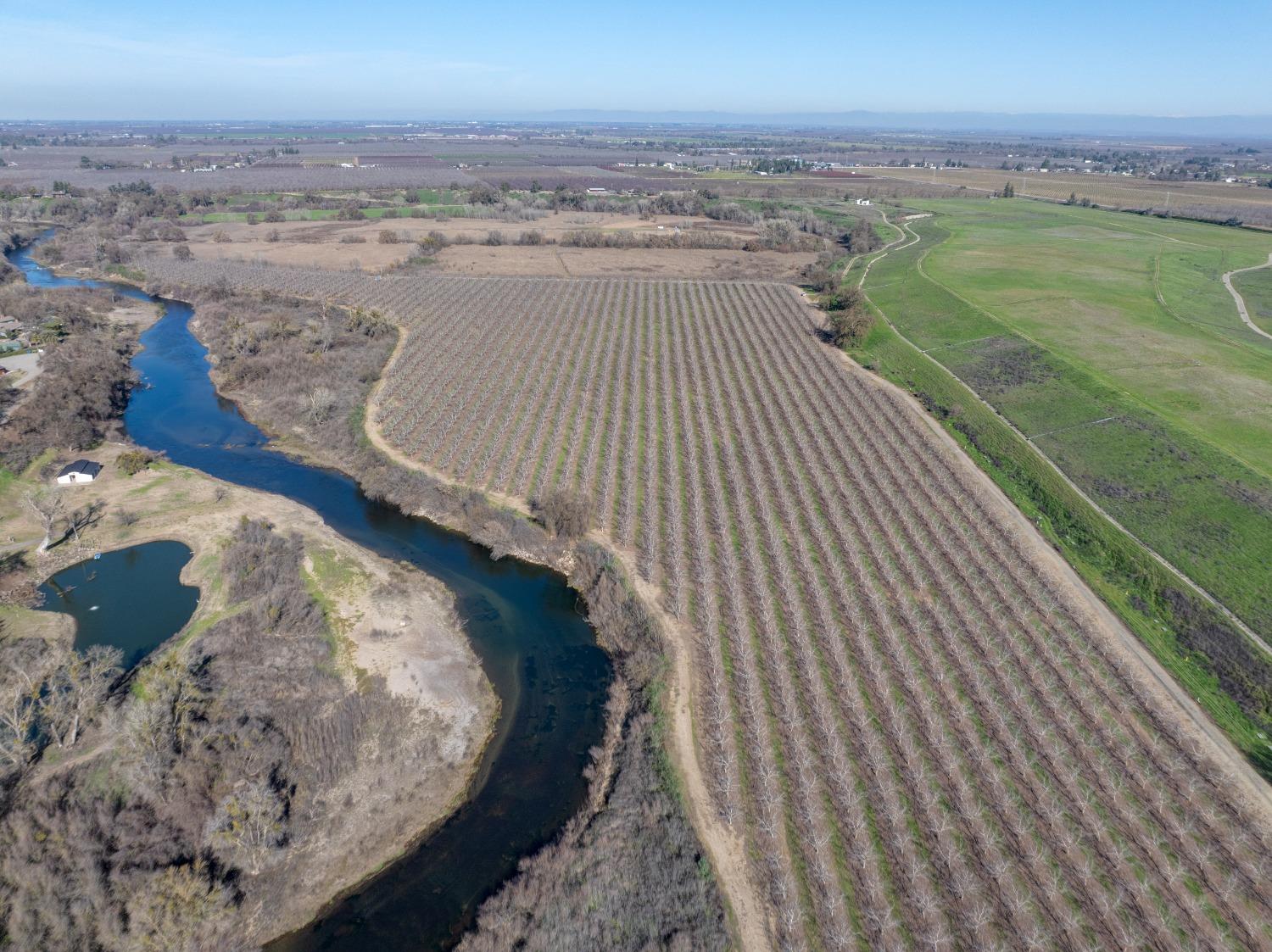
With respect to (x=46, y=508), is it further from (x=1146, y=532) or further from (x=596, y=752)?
(x=1146, y=532)

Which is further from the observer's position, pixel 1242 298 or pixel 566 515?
pixel 1242 298

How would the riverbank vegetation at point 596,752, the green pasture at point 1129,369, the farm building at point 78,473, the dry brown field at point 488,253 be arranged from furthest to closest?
the dry brown field at point 488,253
the farm building at point 78,473
the green pasture at point 1129,369
the riverbank vegetation at point 596,752

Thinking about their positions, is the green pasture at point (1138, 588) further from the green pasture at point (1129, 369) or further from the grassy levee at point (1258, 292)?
the grassy levee at point (1258, 292)

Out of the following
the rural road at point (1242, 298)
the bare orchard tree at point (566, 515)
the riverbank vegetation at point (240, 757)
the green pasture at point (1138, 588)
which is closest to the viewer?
the riverbank vegetation at point (240, 757)

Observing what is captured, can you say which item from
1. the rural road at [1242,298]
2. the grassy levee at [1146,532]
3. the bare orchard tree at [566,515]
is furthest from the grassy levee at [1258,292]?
the bare orchard tree at [566,515]

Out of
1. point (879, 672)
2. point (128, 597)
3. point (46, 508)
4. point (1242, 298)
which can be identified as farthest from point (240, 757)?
point (1242, 298)

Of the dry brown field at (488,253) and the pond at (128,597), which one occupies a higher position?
the dry brown field at (488,253)

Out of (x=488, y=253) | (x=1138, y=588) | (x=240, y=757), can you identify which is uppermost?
(x=488, y=253)

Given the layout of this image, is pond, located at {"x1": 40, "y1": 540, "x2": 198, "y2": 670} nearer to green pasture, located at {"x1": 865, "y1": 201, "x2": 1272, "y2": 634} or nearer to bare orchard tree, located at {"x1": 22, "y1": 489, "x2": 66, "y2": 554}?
bare orchard tree, located at {"x1": 22, "y1": 489, "x2": 66, "y2": 554}
